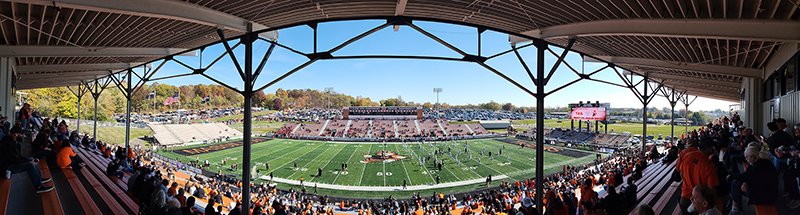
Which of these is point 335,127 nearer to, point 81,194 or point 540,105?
point 81,194

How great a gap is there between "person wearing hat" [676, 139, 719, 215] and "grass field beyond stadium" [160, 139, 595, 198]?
14.1 meters

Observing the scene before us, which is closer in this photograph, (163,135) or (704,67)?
(704,67)

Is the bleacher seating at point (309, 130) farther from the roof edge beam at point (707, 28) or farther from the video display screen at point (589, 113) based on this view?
the roof edge beam at point (707, 28)

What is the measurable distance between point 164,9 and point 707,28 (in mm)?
9333

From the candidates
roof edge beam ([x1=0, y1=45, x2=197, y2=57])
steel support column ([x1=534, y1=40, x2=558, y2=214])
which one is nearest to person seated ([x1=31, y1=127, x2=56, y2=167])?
roof edge beam ([x1=0, y1=45, x2=197, y2=57])

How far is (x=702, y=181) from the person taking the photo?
3.88 meters

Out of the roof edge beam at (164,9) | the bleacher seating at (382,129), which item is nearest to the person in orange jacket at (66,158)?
the roof edge beam at (164,9)

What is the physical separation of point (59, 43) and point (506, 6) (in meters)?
11.6

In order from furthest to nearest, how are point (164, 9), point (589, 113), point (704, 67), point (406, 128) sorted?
point (406, 128)
point (589, 113)
point (704, 67)
point (164, 9)

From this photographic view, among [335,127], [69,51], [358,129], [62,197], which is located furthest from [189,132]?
[62,197]

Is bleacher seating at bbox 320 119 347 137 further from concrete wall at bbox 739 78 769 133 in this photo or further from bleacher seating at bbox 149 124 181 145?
concrete wall at bbox 739 78 769 133

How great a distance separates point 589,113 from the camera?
133ft

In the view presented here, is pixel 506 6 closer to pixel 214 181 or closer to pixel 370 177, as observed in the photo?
pixel 370 177

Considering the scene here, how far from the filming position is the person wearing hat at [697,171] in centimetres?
383
